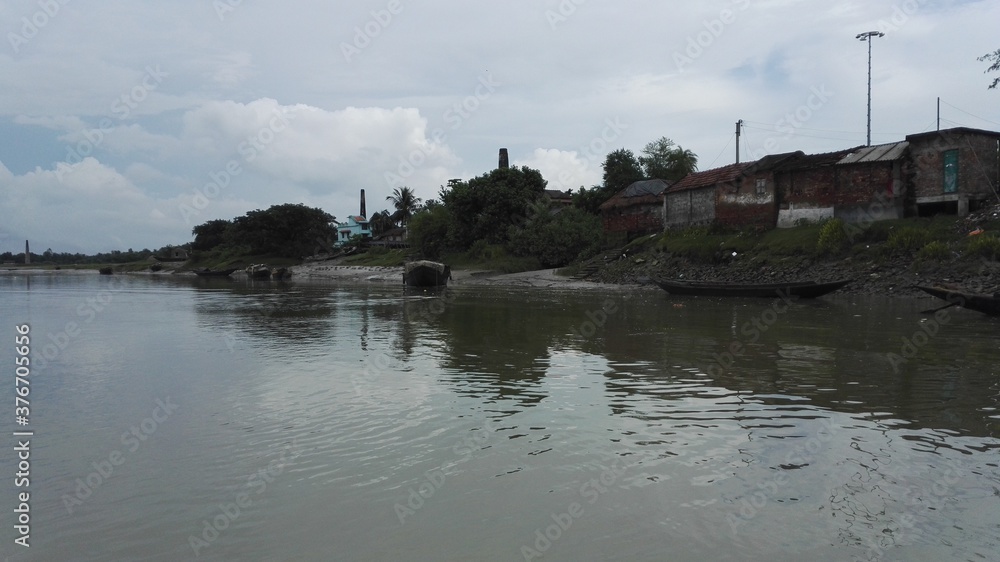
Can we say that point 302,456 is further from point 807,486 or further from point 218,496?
point 807,486

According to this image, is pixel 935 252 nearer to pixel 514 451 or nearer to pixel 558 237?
pixel 558 237

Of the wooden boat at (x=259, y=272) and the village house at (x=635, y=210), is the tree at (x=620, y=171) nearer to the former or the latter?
the village house at (x=635, y=210)

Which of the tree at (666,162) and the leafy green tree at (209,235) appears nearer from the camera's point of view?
the tree at (666,162)

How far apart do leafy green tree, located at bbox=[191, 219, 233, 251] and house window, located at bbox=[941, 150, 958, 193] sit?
101 meters

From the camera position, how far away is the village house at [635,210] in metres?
51.7

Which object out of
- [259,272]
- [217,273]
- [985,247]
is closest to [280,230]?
[217,273]

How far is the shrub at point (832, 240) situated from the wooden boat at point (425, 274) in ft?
75.3

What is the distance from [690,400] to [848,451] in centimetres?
272

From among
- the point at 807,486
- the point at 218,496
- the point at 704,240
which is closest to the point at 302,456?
the point at 218,496

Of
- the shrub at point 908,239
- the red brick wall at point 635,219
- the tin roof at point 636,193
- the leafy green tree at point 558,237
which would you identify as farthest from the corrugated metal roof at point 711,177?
the shrub at point 908,239

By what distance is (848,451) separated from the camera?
742 centimetres

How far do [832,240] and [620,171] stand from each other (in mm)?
29257

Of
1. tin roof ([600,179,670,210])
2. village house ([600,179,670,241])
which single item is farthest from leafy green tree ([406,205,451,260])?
tin roof ([600,179,670,210])

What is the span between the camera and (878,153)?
1426 inches
